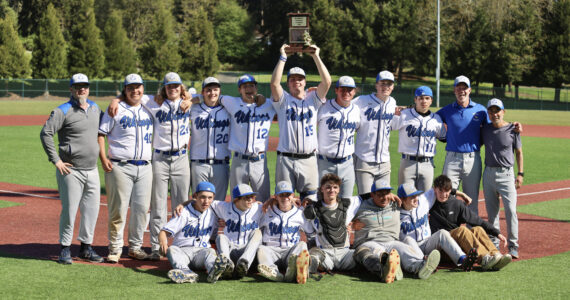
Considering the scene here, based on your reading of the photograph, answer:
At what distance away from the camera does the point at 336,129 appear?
8.73m

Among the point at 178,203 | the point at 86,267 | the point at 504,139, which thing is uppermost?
the point at 504,139

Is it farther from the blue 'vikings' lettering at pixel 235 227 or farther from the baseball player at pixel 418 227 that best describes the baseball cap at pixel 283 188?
the baseball player at pixel 418 227

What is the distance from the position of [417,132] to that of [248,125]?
95.5 inches

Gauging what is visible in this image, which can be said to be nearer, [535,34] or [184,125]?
[184,125]

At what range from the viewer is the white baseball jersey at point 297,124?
852 centimetres

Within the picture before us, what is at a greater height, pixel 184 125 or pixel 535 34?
pixel 535 34

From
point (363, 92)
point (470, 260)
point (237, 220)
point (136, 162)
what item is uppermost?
point (363, 92)

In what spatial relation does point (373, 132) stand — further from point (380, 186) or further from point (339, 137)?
point (380, 186)

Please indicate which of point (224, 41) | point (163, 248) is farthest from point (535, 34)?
point (163, 248)

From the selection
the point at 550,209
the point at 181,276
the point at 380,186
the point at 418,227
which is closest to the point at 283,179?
the point at 380,186

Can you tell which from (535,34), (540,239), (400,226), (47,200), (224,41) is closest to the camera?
(400,226)

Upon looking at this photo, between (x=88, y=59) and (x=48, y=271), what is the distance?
163ft

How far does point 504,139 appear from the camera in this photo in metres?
9.16

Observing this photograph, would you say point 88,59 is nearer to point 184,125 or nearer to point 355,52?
point 355,52
